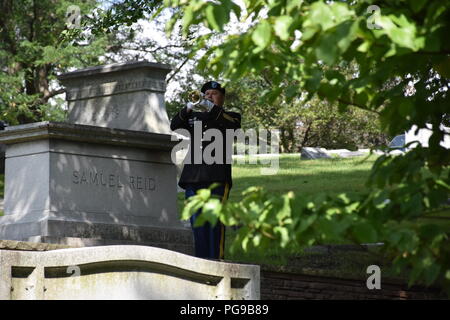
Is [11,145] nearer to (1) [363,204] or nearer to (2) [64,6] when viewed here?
(1) [363,204]

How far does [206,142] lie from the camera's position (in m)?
9.90

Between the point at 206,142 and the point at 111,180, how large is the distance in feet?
5.58

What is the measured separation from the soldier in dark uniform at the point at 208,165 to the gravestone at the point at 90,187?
4.19 feet

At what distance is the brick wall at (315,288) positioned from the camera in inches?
393

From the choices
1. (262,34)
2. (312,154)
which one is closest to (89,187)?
(262,34)

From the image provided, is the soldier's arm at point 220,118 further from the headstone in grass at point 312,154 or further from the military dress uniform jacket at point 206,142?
the headstone in grass at point 312,154

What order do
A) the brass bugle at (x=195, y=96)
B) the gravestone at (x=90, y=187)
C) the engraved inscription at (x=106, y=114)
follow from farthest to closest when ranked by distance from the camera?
1. the engraved inscription at (x=106, y=114)
2. the gravestone at (x=90, y=187)
3. the brass bugle at (x=195, y=96)

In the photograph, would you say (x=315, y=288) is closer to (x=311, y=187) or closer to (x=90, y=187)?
(x=90, y=187)

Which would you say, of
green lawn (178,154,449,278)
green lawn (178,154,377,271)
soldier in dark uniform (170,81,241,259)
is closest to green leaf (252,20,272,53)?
green lawn (178,154,449,278)

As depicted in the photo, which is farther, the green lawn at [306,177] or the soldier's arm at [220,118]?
the green lawn at [306,177]

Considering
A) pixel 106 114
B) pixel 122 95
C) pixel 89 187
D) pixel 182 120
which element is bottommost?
pixel 89 187

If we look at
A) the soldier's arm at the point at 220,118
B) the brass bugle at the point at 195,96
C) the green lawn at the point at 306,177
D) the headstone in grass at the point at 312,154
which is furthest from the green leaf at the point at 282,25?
the headstone in grass at the point at 312,154

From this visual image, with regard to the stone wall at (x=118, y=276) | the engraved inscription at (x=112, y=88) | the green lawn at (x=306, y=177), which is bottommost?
the stone wall at (x=118, y=276)

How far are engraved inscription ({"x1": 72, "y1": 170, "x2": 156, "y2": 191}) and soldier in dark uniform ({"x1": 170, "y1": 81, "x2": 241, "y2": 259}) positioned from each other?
4.73ft
